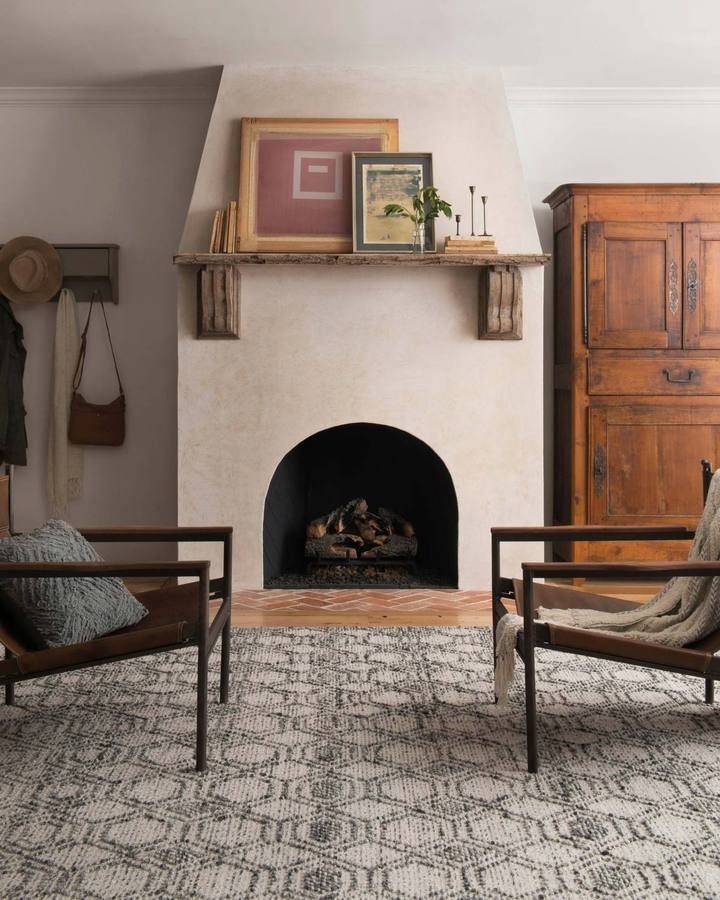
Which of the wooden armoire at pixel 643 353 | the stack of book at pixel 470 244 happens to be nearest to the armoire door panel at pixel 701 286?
the wooden armoire at pixel 643 353

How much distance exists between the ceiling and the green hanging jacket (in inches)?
→ 56.3

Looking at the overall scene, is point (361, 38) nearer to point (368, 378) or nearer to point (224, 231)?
point (224, 231)

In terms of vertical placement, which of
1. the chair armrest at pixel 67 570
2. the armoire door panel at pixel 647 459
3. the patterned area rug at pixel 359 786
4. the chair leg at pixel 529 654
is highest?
the armoire door panel at pixel 647 459

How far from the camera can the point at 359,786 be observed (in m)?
2.28

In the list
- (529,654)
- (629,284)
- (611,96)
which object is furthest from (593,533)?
(611,96)

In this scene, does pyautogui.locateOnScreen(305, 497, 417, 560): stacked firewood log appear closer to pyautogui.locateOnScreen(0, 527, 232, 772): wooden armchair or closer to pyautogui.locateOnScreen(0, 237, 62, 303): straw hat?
pyautogui.locateOnScreen(0, 237, 62, 303): straw hat

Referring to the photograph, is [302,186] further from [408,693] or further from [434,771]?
[434,771]

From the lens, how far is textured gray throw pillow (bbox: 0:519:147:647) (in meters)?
2.46

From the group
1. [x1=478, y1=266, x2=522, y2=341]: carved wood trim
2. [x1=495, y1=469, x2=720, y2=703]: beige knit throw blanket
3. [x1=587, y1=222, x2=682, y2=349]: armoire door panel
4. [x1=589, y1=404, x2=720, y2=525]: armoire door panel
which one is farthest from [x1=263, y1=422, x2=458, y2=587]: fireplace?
[x1=495, y1=469, x2=720, y2=703]: beige knit throw blanket

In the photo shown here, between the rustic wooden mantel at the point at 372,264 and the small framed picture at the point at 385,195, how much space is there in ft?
0.41

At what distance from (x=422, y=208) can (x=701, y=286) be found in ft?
5.38

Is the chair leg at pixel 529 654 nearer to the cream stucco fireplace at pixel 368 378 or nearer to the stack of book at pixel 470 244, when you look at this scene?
the cream stucco fireplace at pixel 368 378

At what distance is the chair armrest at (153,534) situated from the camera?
2926 mm

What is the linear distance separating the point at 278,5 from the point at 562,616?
3023mm
